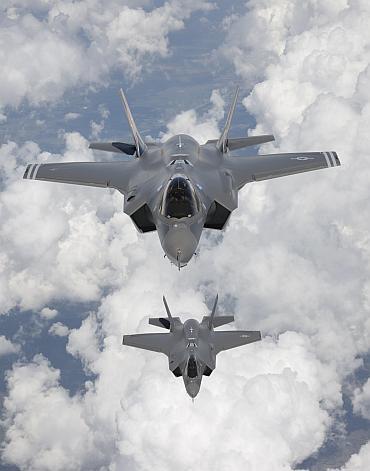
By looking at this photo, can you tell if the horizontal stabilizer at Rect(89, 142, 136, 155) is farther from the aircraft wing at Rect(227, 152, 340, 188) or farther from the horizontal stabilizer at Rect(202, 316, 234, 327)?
the horizontal stabilizer at Rect(202, 316, 234, 327)

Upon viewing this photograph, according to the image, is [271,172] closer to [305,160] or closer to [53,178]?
[305,160]

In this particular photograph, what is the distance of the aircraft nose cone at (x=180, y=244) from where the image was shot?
65.2ft

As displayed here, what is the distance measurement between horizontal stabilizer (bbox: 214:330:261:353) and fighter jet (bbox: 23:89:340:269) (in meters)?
10.9

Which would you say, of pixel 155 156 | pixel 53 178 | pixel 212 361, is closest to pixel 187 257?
pixel 155 156

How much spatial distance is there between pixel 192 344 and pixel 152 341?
109 inches

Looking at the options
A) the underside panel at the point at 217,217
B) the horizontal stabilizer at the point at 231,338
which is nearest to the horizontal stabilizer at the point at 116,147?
the underside panel at the point at 217,217

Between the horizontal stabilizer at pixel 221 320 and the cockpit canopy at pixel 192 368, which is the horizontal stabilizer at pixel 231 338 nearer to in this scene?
the horizontal stabilizer at pixel 221 320

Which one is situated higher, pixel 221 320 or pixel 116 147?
pixel 116 147

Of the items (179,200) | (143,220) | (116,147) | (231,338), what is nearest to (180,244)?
(179,200)

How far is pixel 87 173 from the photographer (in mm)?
29391

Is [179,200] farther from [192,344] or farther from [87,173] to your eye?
[192,344]

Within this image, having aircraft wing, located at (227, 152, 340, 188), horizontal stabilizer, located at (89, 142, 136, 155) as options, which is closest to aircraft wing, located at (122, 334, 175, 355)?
horizontal stabilizer, located at (89, 142, 136, 155)

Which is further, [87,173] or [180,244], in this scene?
[87,173]

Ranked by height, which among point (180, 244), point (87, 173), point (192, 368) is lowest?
point (180, 244)
